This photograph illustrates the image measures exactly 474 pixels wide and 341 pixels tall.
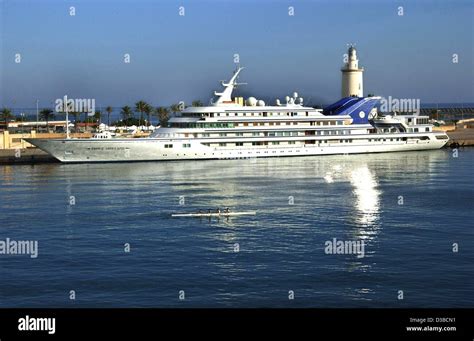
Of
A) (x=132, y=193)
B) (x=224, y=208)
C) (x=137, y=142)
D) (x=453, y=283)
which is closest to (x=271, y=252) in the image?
(x=453, y=283)

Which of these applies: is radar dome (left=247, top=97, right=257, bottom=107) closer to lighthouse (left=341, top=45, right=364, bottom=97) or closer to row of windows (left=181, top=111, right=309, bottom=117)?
row of windows (left=181, top=111, right=309, bottom=117)

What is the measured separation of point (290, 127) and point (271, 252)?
166 ft

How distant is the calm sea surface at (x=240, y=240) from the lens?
2298cm

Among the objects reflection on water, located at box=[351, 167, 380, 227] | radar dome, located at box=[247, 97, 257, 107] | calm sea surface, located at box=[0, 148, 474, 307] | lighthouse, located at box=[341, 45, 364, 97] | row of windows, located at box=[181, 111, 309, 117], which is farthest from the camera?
lighthouse, located at box=[341, 45, 364, 97]

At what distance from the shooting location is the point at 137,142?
71.7 meters

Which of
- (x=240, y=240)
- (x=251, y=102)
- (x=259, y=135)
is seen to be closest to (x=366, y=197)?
(x=240, y=240)

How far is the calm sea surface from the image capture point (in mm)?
22984

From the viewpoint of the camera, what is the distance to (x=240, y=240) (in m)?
30.7

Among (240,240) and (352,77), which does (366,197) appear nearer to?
(240,240)

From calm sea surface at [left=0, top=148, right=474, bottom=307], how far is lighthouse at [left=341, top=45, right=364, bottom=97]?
148ft

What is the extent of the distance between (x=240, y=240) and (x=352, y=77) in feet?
241

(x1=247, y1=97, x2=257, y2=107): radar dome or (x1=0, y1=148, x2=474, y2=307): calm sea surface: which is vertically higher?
(x1=247, y1=97, x2=257, y2=107): radar dome

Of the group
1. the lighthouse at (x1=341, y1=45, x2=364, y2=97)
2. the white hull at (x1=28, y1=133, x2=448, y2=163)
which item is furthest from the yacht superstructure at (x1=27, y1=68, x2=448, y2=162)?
the lighthouse at (x1=341, y1=45, x2=364, y2=97)
